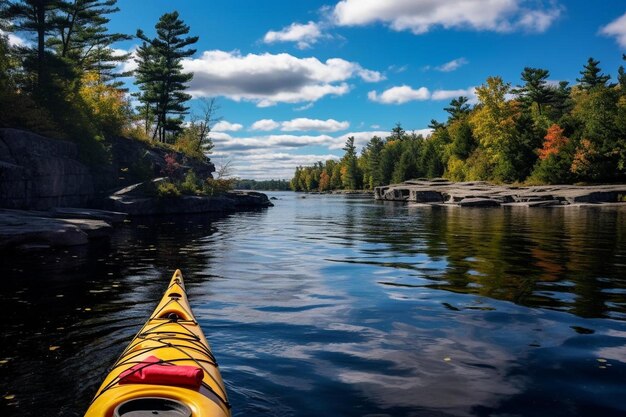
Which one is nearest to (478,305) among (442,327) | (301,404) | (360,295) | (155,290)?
(442,327)

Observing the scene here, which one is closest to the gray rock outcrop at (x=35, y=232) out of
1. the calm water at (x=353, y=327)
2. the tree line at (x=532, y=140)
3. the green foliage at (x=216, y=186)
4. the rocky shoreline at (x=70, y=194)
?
the rocky shoreline at (x=70, y=194)

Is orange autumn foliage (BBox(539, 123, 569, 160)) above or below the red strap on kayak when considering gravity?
above

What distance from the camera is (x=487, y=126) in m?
66.2

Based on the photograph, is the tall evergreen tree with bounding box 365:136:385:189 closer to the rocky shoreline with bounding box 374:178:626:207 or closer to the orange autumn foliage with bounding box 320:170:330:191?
the orange autumn foliage with bounding box 320:170:330:191

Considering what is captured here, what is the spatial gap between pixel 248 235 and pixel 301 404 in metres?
19.1

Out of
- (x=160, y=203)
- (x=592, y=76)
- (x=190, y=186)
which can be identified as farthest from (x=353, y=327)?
(x=592, y=76)

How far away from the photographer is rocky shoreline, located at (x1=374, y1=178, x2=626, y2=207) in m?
45.4

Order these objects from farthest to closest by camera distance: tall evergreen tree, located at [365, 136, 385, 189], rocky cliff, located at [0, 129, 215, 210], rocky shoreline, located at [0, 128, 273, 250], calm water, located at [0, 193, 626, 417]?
tall evergreen tree, located at [365, 136, 385, 189] < rocky cliff, located at [0, 129, 215, 210] < rocky shoreline, located at [0, 128, 273, 250] < calm water, located at [0, 193, 626, 417]

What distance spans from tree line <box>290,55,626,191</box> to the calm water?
42.4 meters

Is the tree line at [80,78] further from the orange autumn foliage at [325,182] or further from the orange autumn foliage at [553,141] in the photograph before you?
the orange autumn foliage at [325,182]

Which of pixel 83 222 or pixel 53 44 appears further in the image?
pixel 53 44

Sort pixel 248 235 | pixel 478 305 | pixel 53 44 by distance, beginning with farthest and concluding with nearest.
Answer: pixel 53 44, pixel 248 235, pixel 478 305

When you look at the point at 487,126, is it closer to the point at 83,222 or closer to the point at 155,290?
the point at 83,222

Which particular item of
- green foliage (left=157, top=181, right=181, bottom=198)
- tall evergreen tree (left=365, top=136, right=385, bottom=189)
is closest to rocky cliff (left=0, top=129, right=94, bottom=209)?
green foliage (left=157, top=181, right=181, bottom=198)
